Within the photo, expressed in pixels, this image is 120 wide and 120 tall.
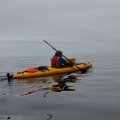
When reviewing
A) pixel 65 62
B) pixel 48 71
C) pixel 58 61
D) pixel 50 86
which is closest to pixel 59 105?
pixel 50 86

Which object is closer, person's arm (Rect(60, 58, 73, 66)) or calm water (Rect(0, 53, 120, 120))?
calm water (Rect(0, 53, 120, 120))

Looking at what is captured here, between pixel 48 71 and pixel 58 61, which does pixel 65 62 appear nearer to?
pixel 58 61

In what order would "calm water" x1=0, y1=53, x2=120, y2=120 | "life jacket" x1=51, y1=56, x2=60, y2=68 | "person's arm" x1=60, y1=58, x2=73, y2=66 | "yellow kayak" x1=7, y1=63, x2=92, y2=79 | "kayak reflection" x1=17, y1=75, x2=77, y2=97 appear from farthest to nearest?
"person's arm" x1=60, y1=58, x2=73, y2=66
"life jacket" x1=51, y1=56, x2=60, y2=68
"yellow kayak" x1=7, y1=63, x2=92, y2=79
"kayak reflection" x1=17, y1=75, x2=77, y2=97
"calm water" x1=0, y1=53, x2=120, y2=120

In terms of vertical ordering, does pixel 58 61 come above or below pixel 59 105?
above

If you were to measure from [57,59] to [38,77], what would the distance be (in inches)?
106

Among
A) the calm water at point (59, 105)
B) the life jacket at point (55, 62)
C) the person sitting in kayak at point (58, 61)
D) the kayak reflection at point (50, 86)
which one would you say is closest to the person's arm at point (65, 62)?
the person sitting in kayak at point (58, 61)

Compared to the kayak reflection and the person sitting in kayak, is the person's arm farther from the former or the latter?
the kayak reflection

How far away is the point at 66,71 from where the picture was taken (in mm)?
27594

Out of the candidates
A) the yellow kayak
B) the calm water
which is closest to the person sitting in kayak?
the yellow kayak

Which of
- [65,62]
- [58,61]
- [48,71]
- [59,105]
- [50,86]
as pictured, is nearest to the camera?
[59,105]

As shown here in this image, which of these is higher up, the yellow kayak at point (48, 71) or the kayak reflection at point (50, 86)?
the yellow kayak at point (48, 71)

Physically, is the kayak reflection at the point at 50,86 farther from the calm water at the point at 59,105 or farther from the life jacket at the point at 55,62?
the life jacket at the point at 55,62

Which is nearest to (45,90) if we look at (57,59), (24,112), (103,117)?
(24,112)

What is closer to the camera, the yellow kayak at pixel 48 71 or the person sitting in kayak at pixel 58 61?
the yellow kayak at pixel 48 71
